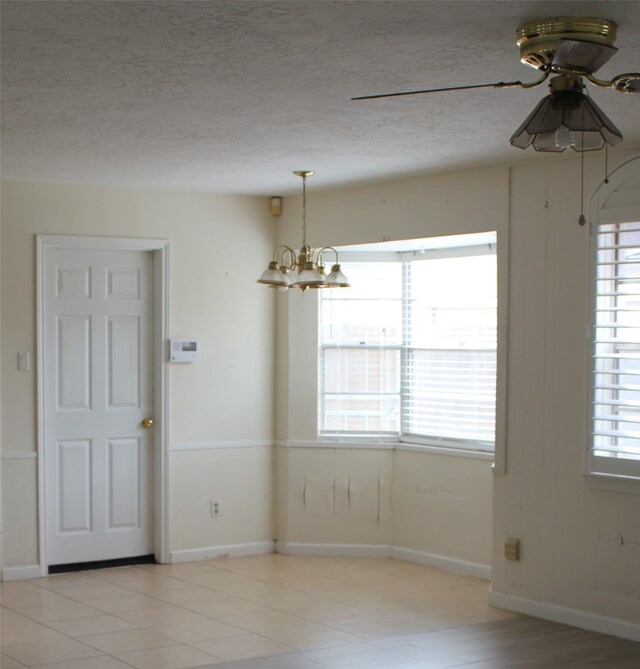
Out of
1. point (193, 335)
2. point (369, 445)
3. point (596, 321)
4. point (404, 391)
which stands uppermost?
point (596, 321)

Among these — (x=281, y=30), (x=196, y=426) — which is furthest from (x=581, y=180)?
(x=196, y=426)

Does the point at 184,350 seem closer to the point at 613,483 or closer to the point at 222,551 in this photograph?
the point at 222,551

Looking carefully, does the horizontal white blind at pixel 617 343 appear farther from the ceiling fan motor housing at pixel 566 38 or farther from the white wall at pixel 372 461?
the ceiling fan motor housing at pixel 566 38

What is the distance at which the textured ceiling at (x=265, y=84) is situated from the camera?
314 cm

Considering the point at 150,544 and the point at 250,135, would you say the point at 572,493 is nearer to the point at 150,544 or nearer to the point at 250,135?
the point at 250,135

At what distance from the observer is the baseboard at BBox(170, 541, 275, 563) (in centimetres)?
682

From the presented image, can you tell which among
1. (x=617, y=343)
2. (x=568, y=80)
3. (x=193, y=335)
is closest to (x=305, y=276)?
(x=193, y=335)

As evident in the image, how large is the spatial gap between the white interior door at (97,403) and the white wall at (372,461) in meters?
1.04

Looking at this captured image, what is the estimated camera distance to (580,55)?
3104 millimetres

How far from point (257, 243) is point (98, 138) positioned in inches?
87.1

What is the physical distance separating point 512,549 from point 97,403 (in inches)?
117

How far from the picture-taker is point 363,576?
6395mm

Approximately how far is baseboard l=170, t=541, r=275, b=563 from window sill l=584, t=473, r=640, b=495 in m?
2.77

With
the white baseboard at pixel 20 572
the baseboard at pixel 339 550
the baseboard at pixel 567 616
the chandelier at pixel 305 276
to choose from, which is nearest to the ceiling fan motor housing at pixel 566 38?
the chandelier at pixel 305 276
